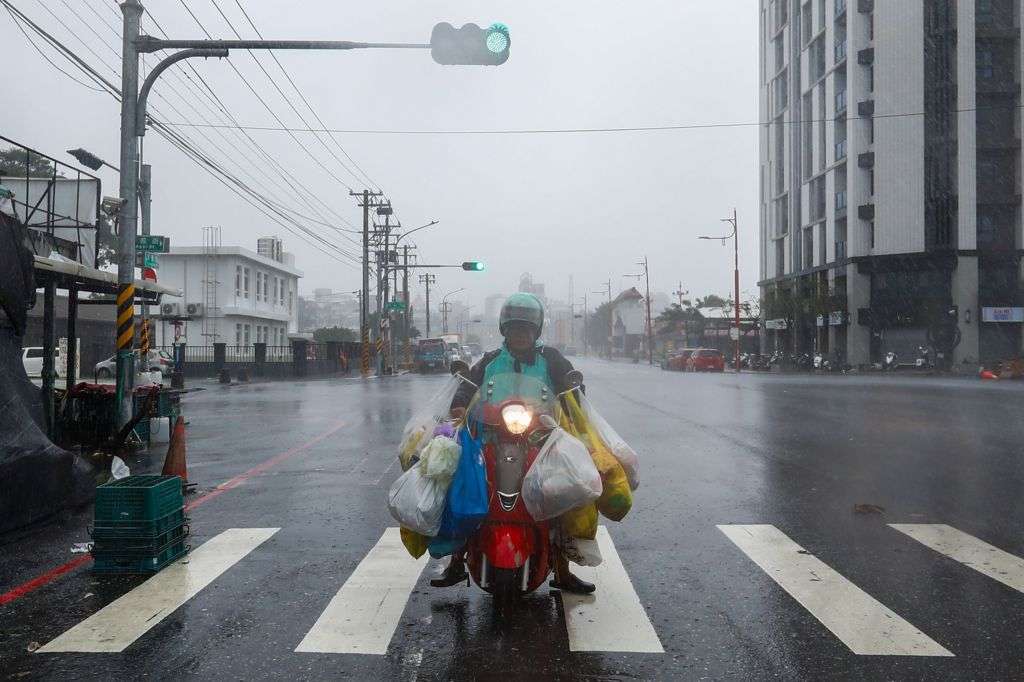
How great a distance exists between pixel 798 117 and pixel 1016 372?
94.2 ft

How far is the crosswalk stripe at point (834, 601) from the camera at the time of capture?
14.8ft

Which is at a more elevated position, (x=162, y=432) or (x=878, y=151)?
(x=878, y=151)

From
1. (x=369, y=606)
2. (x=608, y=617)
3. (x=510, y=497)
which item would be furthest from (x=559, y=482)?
(x=369, y=606)

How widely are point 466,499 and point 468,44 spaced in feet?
23.5

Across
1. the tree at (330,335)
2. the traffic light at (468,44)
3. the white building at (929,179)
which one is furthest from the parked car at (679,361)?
the traffic light at (468,44)

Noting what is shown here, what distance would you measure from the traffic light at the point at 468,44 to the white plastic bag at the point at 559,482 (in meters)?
6.77

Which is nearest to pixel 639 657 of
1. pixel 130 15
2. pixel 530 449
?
pixel 530 449

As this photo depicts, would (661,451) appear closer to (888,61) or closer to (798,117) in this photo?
(888,61)

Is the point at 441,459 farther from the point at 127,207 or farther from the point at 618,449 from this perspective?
the point at 127,207

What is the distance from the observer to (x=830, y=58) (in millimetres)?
55031

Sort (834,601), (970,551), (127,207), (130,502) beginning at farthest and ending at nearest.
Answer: (127,207) < (970,551) < (130,502) < (834,601)

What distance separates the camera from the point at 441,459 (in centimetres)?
476

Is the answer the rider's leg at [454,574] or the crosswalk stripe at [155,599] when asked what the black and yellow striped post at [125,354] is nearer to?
the crosswalk stripe at [155,599]

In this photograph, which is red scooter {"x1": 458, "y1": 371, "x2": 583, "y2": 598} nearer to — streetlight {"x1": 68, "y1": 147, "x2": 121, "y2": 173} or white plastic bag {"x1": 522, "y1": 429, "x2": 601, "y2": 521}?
white plastic bag {"x1": 522, "y1": 429, "x2": 601, "y2": 521}
